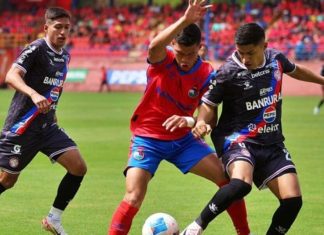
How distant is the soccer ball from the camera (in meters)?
8.31

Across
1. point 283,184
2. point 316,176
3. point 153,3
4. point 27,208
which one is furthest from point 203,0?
point 153,3

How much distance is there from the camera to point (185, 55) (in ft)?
27.0

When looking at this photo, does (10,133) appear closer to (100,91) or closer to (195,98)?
(195,98)

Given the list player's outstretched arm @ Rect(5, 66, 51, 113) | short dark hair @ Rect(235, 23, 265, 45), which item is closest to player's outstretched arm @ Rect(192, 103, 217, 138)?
short dark hair @ Rect(235, 23, 265, 45)

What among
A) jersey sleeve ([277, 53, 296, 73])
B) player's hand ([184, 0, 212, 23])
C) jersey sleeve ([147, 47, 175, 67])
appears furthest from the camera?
jersey sleeve ([277, 53, 296, 73])

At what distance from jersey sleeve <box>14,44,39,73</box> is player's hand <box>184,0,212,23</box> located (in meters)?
2.38

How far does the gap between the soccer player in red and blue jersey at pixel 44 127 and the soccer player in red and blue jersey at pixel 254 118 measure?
187 centimetres

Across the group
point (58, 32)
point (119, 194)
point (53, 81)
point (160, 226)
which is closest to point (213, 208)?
point (160, 226)

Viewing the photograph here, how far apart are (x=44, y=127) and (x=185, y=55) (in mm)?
2111

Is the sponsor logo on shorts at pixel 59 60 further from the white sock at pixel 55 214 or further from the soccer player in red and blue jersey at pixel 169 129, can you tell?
the white sock at pixel 55 214

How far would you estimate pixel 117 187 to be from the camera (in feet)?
44.2

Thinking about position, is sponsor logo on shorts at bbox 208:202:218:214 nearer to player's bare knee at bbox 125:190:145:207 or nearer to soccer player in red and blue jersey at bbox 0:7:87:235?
player's bare knee at bbox 125:190:145:207

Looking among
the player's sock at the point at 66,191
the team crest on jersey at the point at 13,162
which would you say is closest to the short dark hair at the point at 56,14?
the team crest on jersey at the point at 13,162

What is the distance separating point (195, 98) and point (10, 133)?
2227mm
